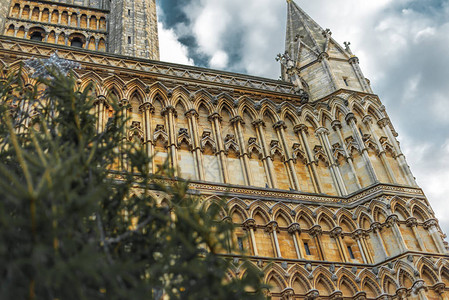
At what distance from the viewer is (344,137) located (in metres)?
14.9

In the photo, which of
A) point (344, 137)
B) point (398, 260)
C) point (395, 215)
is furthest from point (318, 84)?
point (398, 260)

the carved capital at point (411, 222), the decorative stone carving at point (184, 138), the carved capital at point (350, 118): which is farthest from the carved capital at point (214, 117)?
the carved capital at point (411, 222)

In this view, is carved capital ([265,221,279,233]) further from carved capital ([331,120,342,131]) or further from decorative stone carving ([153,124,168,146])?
carved capital ([331,120,342,131])

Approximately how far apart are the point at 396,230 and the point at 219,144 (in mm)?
4840

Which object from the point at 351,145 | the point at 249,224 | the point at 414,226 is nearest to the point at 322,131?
the point at 351,145

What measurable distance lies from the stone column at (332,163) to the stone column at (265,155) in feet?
5.64

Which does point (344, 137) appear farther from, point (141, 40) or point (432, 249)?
point (141, 40)

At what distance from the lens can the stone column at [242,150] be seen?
1330cm

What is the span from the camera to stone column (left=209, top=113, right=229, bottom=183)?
13159mm

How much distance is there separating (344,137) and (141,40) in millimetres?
12642

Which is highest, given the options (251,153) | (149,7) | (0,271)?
(149,7)

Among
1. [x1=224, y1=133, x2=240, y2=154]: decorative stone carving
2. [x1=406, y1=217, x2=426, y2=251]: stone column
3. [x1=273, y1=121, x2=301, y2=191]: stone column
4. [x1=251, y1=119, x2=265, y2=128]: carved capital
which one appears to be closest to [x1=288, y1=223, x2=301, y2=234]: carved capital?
[x1=273, y1=121, x2=301, y2=191]: stone column

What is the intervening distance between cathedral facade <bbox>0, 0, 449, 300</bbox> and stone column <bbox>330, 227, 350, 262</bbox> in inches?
1.0

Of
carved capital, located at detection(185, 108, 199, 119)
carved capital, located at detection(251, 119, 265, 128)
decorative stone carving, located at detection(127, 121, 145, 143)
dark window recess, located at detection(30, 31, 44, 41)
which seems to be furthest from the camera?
dark window recess, located at detection(30, 31, 44, 41)
